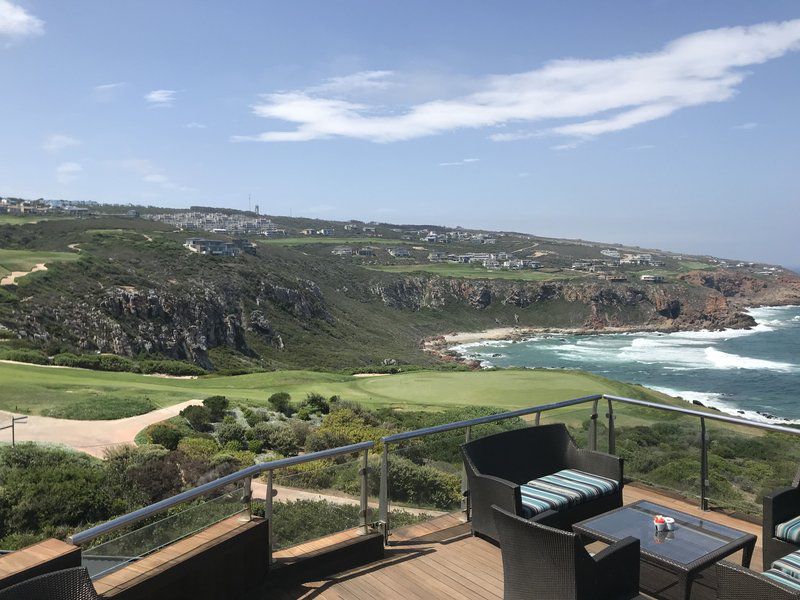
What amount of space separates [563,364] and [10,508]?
65.2 m

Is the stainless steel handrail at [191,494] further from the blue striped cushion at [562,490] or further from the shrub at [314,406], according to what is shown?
the shrub at [314,406]

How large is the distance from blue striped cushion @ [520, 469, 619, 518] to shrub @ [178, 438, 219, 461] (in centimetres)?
819

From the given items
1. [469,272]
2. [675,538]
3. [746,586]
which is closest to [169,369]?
[675,538]

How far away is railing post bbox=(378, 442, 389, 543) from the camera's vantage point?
16.2 ft

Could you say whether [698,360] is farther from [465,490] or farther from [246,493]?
[246,493]

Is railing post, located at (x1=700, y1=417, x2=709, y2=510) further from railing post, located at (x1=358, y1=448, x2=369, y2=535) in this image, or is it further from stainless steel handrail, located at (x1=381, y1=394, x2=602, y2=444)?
railing post, located at (x1=358, y1=448, x2=369, y2=535)

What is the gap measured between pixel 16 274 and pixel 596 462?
153 feet

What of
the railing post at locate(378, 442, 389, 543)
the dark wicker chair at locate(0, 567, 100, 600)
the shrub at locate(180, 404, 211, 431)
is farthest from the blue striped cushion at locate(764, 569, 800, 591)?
the shrub at locate(180, 404, 211, 431)

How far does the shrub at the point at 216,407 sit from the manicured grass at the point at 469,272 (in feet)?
309

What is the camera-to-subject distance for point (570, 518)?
5031mm

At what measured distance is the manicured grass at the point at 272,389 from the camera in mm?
17266

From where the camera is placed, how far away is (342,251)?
126 m

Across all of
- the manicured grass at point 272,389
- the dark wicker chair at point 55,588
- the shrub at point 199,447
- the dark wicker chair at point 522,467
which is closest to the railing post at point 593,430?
the dark wicker chair at point 522,467

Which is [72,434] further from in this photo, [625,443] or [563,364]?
[563,364]
